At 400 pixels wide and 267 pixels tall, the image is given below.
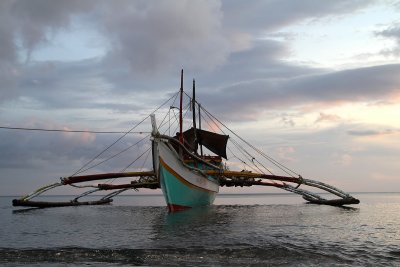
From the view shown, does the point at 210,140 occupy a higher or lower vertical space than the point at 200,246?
higher

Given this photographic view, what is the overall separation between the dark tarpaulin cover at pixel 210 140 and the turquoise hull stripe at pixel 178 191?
29.6 feet

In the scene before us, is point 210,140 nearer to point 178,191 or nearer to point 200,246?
point 178,191

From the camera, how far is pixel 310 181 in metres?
48.4

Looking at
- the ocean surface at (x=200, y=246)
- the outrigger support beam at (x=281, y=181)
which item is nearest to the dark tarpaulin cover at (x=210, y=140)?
the outrigger support beam at (x=281, y=181)

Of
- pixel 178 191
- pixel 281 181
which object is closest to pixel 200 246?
pixel 178 191

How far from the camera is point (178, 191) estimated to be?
126 ft

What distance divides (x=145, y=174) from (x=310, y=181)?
62.2 feet

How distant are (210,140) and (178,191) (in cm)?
1522

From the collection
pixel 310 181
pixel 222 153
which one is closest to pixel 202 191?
pixel 222 153

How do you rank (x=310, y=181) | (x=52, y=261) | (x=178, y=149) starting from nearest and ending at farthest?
(x=52, y=261)
(x=178, y=149)
(x=310, y=181)

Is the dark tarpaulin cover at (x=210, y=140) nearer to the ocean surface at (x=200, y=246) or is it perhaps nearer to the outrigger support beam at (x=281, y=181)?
the outrigger support beam at (x=281, y=181)

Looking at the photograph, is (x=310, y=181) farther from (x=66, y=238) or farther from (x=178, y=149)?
(x=66, y=238)

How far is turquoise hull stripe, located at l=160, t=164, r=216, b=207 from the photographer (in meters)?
36.5

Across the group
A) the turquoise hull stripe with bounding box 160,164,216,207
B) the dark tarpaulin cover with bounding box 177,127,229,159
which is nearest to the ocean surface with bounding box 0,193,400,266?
the turquoise hull stripe with bounding box 160,164,216,207
